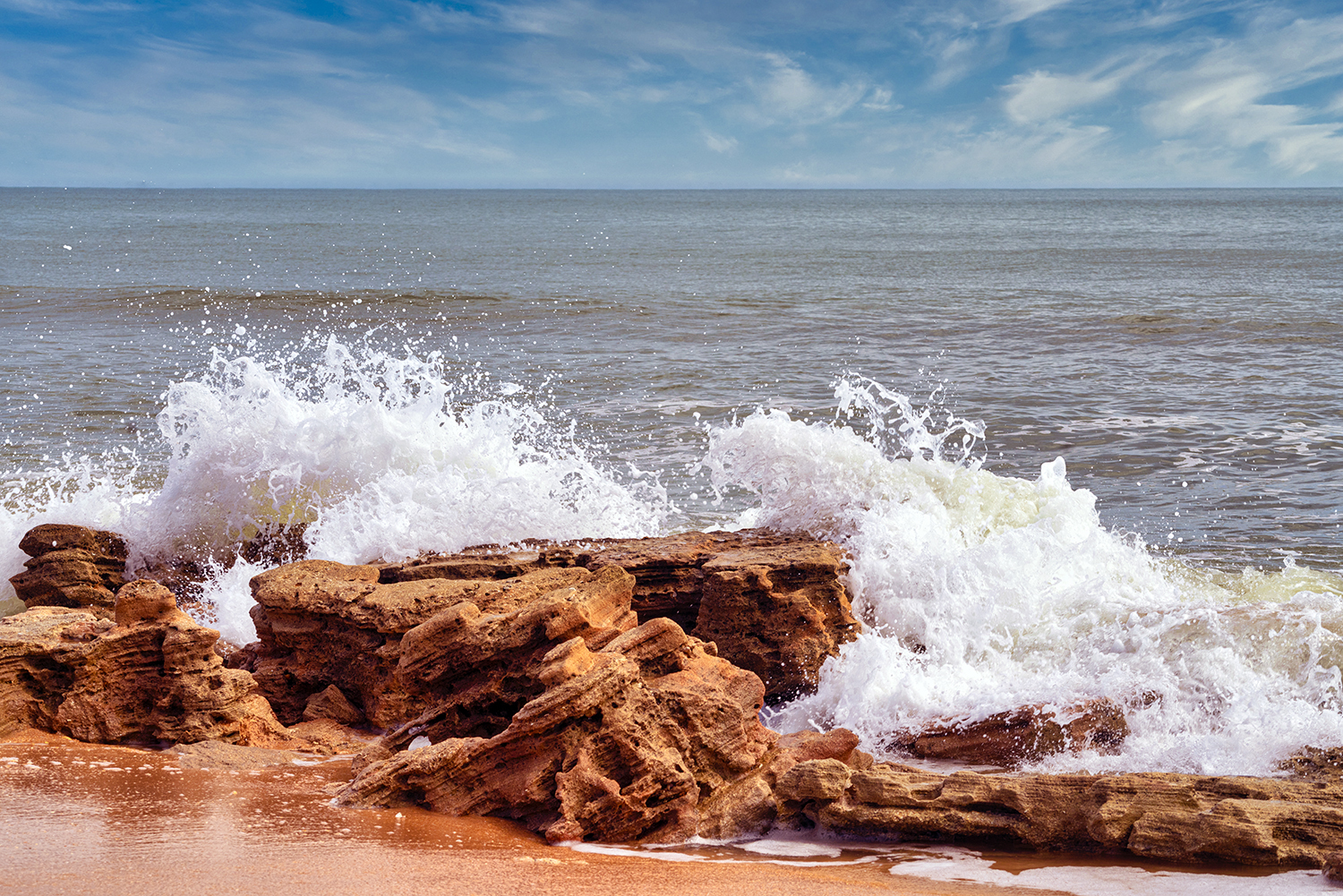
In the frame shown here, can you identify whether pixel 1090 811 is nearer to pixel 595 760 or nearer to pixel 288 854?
pixel 595 760

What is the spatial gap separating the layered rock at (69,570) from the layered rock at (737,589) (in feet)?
7.29

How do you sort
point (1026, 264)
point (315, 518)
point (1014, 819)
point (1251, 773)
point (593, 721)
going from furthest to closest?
point (1026, 264)
point (315, 518)
point (1251, 773)
point (593, 721)
point (1014, 819)

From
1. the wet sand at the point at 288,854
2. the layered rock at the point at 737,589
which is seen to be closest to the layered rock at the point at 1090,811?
the wet sand at the point at 288,854

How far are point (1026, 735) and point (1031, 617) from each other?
121cm

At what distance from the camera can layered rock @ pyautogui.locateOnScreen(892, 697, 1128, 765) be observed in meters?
4.64

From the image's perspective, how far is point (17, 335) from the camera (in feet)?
62.7

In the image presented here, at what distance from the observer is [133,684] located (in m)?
4.70

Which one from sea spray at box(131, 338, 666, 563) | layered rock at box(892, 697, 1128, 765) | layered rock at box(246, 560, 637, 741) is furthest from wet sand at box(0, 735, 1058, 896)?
sea spray at box(131, 338, 666, 563)

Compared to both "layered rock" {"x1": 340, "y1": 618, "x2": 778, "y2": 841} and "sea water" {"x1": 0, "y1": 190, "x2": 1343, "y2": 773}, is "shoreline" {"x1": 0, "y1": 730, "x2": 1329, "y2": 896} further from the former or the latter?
"sea water" {"x1": 0, "y1": 190, "x2": 1343, "y2": 773}

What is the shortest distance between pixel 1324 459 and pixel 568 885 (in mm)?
9366

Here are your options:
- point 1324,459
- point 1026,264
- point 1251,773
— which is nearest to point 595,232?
point 1026,264

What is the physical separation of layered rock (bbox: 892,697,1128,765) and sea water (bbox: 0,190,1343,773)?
0.09 m

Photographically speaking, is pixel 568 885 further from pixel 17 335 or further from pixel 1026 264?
pixel 1026 264

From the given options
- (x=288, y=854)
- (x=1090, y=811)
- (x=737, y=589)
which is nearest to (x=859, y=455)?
(x=737, y=589)
